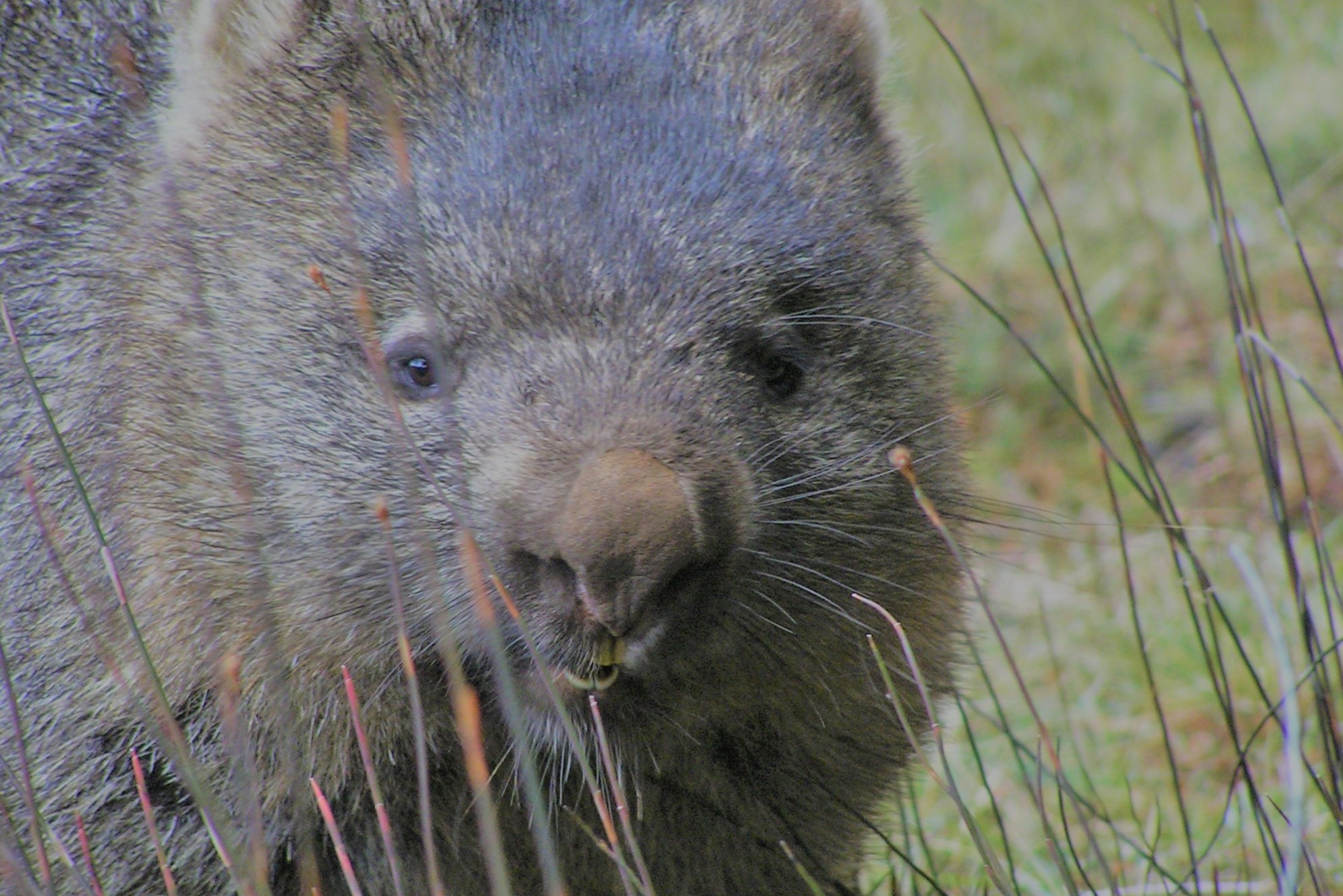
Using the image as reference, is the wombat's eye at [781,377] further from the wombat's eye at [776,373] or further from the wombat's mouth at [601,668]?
the wombat's mouth at [601,668]

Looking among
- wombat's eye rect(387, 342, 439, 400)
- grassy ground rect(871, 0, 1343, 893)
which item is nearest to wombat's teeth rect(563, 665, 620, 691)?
wombat's eye rect(387, 342, 439, 400)

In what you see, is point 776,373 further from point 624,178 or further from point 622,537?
point 622,537

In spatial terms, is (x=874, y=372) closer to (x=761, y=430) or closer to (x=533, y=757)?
(x=761, y=430)

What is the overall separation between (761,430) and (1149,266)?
13.5 ft

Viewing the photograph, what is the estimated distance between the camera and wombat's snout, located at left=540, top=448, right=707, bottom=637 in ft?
6.67

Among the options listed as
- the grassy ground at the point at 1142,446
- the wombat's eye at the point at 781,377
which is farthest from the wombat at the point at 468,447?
the grassy ground at the point at 1142,446

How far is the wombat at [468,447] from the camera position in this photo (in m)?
2.27

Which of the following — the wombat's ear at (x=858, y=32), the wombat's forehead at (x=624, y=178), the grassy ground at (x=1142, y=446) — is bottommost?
the grassy ground at (x=1142, y=446)

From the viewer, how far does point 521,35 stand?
2.61 metres

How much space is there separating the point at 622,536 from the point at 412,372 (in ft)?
1.74

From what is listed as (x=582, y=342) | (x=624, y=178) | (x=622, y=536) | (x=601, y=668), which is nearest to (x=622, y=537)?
(x=622, y=536)

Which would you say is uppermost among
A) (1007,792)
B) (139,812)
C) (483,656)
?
(483,656)

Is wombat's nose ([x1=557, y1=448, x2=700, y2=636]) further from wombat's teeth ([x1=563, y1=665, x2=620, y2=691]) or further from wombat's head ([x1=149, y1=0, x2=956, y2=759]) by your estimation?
wombat's teeth ([x1=563, y1=665, x2=620, y2=691])

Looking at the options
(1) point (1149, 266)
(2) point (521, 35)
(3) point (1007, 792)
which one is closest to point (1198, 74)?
(1) point (1149, 266)
